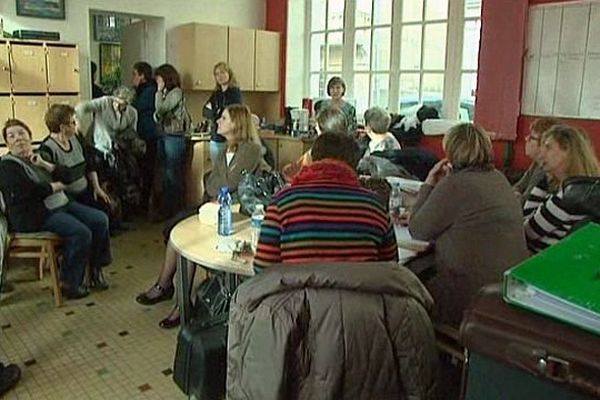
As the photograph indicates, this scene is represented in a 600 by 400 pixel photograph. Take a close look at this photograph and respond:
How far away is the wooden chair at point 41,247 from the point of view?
3.37 meters

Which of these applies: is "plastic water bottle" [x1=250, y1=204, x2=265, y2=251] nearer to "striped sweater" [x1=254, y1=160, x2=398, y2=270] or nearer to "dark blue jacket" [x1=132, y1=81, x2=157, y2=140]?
"striped sweater" [x1=254, y1=160, x2=398, y2=270]

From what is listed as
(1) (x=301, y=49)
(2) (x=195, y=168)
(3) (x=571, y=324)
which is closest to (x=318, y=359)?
(3) (x=571, y=324)

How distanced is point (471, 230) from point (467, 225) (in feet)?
0.08

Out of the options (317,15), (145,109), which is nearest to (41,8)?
(145,109)

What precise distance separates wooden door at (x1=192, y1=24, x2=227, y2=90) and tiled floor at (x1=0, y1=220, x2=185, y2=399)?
2724 millimetres

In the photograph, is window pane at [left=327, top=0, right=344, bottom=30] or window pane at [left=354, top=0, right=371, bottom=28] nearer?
window pane at [left=354, top=0, right=371, bottom=28]

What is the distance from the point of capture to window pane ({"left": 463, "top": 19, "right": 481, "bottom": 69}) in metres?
5.04

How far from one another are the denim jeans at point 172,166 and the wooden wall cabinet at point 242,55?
1.34 metres

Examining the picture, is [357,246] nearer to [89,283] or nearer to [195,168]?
[89,283]

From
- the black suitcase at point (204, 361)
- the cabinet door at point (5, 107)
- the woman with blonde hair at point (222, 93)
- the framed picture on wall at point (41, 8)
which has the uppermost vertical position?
the framed picture on wall at point (41, 8)

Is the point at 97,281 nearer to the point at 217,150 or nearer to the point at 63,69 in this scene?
the point at 217,150

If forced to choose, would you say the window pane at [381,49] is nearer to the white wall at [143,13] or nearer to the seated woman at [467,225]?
the white wall at [143,13]

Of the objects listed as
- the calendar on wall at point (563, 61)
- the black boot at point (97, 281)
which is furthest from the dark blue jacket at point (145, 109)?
the calendar on wall at point (563, 61)

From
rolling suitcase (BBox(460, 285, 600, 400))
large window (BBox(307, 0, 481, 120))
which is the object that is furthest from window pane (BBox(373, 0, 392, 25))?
rolling suitcase (BBox(460, 285, 600, 400))
